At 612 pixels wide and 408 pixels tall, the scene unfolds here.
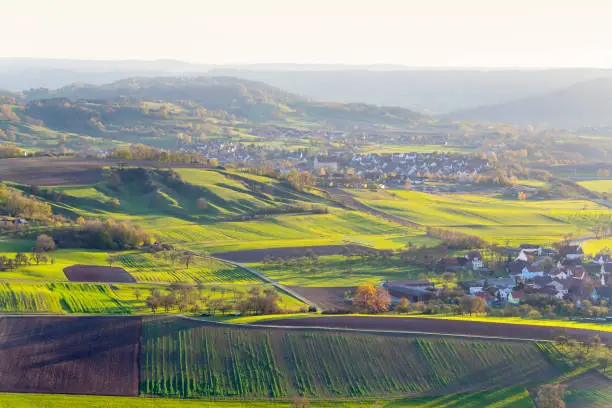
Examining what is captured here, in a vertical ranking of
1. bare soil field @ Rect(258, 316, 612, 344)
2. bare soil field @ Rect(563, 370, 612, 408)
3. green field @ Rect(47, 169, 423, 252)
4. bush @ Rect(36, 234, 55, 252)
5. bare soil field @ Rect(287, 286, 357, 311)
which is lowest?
green field @ Rect(47, 169, 423, 252)

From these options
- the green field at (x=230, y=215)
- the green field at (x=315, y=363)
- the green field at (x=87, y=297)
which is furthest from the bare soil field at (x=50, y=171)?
the green field at (x=315, y=363)

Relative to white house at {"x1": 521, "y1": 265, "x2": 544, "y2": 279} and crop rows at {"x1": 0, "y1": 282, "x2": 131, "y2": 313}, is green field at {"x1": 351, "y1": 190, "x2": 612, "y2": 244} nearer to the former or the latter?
white house at {"x1": 521, "y1": 265, "x2": 544, "y2": 279}

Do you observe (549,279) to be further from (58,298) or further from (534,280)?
(58,298)

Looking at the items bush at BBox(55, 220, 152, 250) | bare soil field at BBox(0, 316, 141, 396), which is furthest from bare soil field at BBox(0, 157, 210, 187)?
bare soil field at BBox(0, 316, 141, 396)

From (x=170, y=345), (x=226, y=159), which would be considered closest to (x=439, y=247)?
(x=170, y=345)

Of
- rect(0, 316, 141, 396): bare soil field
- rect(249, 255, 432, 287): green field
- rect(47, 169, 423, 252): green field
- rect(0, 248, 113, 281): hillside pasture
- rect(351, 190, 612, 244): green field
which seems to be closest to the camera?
rect(0, 316, 141, 396): bare soil field

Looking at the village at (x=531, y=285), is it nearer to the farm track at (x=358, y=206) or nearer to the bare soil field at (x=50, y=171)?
the farm track at (x=358, y=206)
